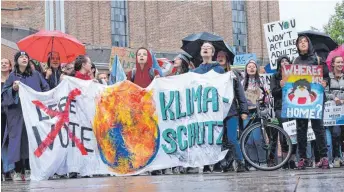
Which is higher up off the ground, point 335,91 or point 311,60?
point 311,60

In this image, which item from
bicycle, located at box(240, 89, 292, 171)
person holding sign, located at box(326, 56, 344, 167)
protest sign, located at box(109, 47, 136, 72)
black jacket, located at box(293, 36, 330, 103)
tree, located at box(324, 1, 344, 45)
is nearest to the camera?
bicycle, located at box(240, 89, 292, 171)

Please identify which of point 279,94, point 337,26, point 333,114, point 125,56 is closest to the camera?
point 279,94

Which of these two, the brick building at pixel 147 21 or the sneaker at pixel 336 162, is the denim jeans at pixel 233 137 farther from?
the brick building at pixel 147 21

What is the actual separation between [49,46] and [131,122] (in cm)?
337

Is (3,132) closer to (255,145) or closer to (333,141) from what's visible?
(255,145)

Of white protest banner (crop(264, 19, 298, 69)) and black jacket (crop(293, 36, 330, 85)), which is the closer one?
black jacket (crop(293, 36, 330, 85))

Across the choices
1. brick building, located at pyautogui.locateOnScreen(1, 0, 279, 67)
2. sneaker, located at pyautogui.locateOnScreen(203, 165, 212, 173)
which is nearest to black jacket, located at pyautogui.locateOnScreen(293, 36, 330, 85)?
sneaker, located at pyautogui.locateOnScreen(203, 165, 212, 173)

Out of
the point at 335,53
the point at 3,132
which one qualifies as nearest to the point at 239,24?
the point at 335,53

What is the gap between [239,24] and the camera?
3956cm

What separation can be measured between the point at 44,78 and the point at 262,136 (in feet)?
10.8

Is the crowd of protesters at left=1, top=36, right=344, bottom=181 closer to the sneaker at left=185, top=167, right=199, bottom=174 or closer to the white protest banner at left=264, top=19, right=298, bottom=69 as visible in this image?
the sneaker at left=185, top=167, right=199, bottom=174

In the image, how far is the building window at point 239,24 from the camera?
1543 inches

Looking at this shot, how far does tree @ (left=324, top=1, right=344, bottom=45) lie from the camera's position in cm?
5397

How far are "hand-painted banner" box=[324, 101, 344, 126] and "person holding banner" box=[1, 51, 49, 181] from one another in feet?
14.7
